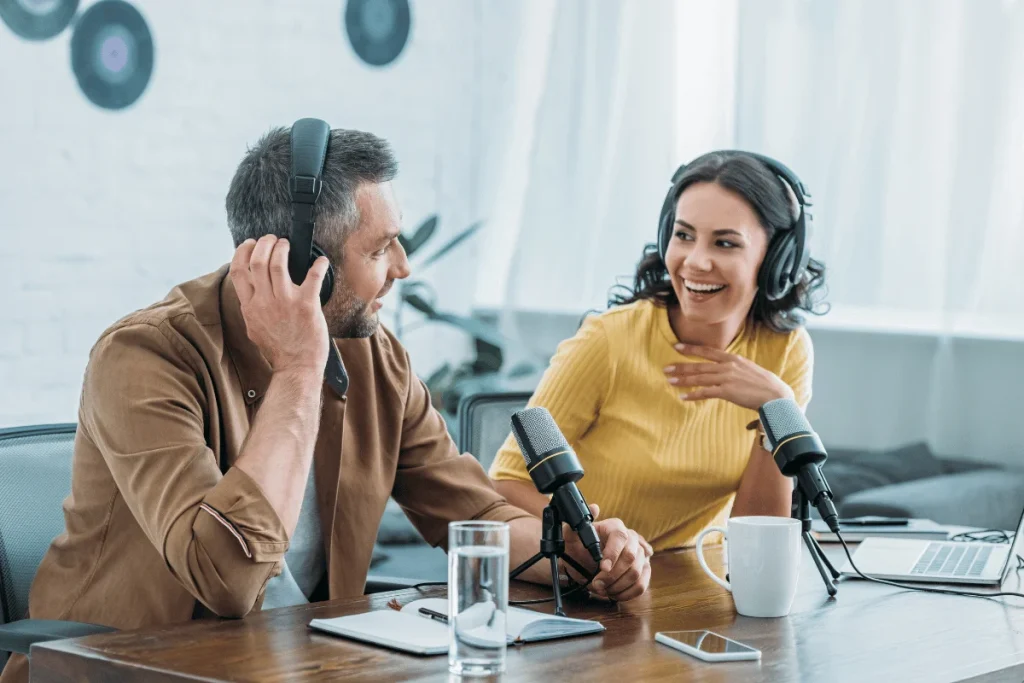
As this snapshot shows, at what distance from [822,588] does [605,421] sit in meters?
0.57

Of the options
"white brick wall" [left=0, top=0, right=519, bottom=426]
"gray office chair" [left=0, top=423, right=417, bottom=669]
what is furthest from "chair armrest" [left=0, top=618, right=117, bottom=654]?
"white brick wall" [left=0, top=0, right=519, bottom=426]

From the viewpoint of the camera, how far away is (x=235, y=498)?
4.15ft

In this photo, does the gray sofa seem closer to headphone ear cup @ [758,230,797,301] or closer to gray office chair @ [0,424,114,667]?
headphone ear cup @ [758,230,797,301]

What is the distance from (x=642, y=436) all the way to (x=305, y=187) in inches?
29.2

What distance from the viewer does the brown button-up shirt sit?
126cm

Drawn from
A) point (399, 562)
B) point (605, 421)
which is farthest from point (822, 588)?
point (399, 562)

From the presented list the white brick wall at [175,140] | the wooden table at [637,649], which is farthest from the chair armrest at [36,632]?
the white brick wall at [175,140]

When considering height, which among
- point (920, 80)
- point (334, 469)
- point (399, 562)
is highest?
point (920, 80)

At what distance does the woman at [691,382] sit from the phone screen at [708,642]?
668 mm

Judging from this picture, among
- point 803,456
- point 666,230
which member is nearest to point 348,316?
point 803,456

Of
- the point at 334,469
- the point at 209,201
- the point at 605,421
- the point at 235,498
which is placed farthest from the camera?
the point at 209,201

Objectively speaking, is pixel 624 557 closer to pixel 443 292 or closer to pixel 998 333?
pixel 998 333

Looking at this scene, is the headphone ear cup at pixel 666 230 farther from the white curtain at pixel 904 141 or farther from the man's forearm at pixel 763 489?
the white curtain at pixel 904 141

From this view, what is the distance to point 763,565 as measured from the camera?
1300 mm
